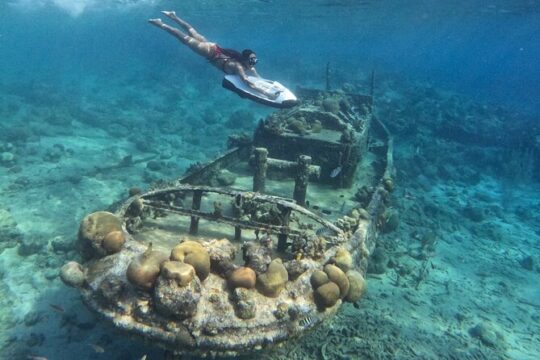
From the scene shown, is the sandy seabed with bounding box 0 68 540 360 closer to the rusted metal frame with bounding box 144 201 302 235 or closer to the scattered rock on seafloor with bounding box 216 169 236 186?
the rusted metal frame with bounding box 144 201 302 235

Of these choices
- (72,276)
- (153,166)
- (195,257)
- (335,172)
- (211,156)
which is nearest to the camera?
(195,257)

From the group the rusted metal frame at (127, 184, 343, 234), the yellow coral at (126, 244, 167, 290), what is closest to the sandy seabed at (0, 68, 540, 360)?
the rusted metal frame at (127, 184, 343, 234)

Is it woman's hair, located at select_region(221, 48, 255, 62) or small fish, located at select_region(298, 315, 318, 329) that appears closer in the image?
small fish, located at select_region(298, 315, 318, 329)

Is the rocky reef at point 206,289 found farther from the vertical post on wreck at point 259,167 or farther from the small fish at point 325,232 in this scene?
the vertical post on wreck at point 259,167

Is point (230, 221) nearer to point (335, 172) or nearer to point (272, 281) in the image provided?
point (272, 281)

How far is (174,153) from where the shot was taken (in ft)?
61.2

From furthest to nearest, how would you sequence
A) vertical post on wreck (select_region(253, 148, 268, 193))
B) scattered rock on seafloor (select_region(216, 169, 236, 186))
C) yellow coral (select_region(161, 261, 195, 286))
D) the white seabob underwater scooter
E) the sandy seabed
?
scattered rock on seafloor (select_region(216, 169, 236, 186)) → vertical post on wreck (select_region(253, 148, 268, 193)) → the white seabob underwater scooter → the sandy seabed → yellow coral (select_region(161, 261, 195, 286))

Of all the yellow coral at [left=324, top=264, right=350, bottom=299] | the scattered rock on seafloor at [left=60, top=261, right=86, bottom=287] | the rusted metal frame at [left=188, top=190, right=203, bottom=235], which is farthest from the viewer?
the rusted metal frame at [left=188, top=190, right=203, bottom=235]

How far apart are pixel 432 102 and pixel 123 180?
24.9m

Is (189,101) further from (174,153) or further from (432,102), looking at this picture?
(432,102)

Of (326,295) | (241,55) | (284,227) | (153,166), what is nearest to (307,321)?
(326,295)

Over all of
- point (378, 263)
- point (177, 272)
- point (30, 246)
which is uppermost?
point (177, 272)

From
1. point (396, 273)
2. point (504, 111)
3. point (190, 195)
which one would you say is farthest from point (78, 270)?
point (504, 111)

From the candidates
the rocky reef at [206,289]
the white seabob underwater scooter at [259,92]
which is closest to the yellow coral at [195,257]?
the rocky reef at [206,289]
